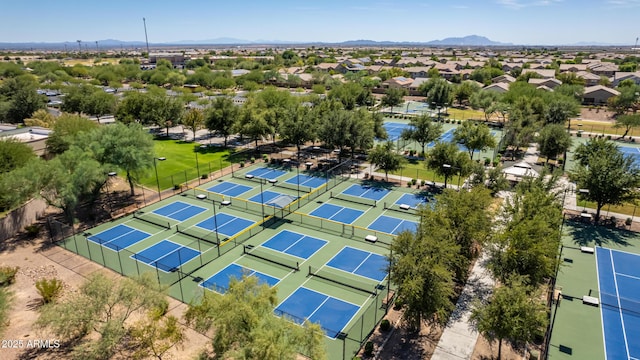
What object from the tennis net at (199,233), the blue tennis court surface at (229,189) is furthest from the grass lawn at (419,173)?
the tennis net at (199,233)

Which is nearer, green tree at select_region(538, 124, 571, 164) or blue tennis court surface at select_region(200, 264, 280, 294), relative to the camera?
blue tennis court surface at select_region(200, 264, 280, 294)

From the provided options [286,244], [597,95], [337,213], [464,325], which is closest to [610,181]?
[464,325]

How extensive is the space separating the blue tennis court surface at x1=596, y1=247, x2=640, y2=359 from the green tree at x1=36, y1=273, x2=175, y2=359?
21.6 meters

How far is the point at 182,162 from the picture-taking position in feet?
151

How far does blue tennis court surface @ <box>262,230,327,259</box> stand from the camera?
88.7 ft

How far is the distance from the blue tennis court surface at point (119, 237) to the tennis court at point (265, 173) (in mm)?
14046

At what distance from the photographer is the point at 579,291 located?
73.8 ft

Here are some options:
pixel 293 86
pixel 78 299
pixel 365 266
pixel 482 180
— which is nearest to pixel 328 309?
pixel 365 266

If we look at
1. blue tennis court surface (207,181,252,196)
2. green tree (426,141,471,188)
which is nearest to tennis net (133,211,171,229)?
blue tennis court surface (207,181,252,196)

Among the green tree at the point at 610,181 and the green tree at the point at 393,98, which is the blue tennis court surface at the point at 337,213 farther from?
the green tree at the point at 393,98

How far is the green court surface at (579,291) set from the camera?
60.0 ft

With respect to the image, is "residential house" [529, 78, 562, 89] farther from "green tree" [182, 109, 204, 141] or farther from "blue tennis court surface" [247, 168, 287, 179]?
"green tree" [182, 109, 204, 141]

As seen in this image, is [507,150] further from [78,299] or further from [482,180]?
[78,299]

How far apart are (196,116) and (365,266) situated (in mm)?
40710
